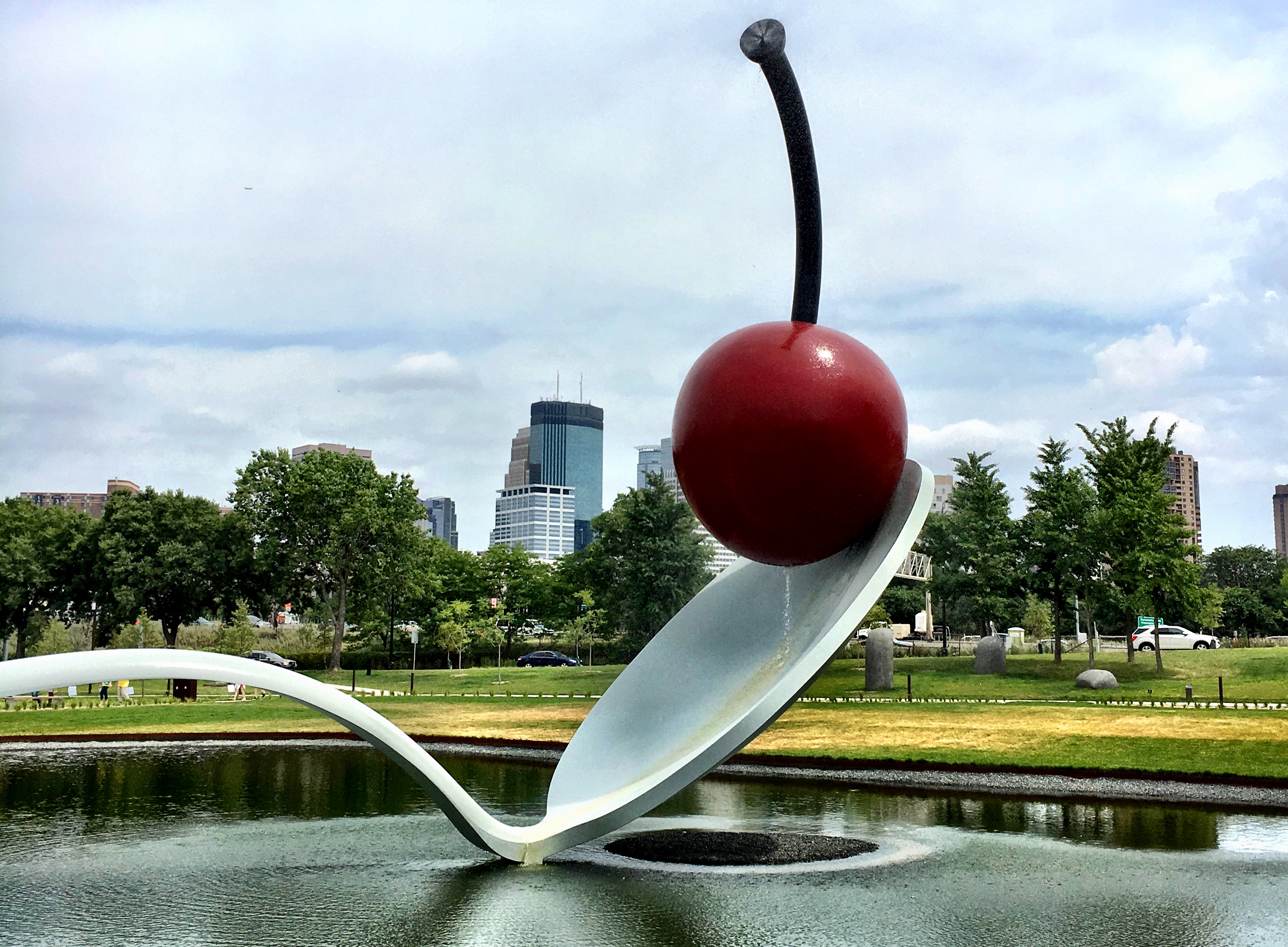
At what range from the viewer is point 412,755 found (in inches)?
436

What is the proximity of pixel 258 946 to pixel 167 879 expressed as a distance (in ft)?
9.51

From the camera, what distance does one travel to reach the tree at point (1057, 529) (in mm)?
42531

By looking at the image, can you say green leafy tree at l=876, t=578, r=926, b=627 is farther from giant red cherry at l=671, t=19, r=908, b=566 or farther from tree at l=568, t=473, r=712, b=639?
giant red cherry at l=671, t=19, r=908, b=566

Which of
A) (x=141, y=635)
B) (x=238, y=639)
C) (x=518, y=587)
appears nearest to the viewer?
(x=238, y=639)

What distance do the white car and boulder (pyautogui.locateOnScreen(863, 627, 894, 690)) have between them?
1817cm

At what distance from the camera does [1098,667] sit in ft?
139

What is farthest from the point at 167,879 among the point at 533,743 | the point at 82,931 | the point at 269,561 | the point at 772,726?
the point at 269,561

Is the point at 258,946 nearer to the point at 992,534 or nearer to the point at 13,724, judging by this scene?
the point at 13,724

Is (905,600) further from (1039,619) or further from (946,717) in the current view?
(946,717)

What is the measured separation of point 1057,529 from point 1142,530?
173 inches

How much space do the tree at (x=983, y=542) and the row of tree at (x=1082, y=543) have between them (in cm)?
5

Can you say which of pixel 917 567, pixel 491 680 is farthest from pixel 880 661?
pixel 491 680

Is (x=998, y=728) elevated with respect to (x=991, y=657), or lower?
lower

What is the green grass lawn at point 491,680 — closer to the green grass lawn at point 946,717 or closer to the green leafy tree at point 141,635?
the green grass lawn at point 946,717
